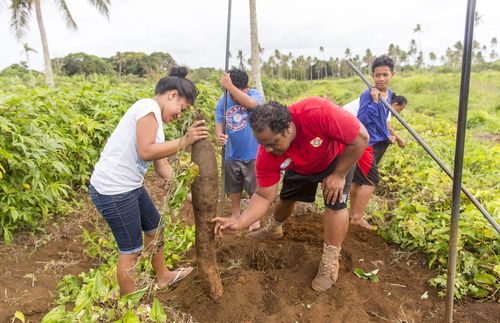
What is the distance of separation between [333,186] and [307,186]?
0.38 m

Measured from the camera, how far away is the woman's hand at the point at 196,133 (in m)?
2.14

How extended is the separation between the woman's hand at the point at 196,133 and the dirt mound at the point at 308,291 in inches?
42.3

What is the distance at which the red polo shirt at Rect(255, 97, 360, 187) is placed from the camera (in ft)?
7.28

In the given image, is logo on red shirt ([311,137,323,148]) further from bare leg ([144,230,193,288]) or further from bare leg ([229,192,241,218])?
bare leg ([229,192,241,218])

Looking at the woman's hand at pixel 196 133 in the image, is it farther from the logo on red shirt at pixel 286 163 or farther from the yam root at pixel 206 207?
the logo on red shirt at pixel 286 163

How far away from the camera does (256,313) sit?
240 cm

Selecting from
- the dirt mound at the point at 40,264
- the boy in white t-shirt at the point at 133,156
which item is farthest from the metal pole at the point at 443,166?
the dirt mound at the point at 40,264

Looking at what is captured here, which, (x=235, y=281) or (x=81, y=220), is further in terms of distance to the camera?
(x=81, y=220)

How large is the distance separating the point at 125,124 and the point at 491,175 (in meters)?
4.16

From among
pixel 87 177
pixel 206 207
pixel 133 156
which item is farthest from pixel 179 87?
pixel 87 177

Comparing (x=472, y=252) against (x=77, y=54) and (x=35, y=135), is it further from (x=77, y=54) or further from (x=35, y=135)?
(x=77, y=54)

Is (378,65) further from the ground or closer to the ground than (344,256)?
further from the ground

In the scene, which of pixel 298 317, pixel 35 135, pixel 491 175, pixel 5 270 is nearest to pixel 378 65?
pixel 491 175

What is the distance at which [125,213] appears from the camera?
86.6 inches
